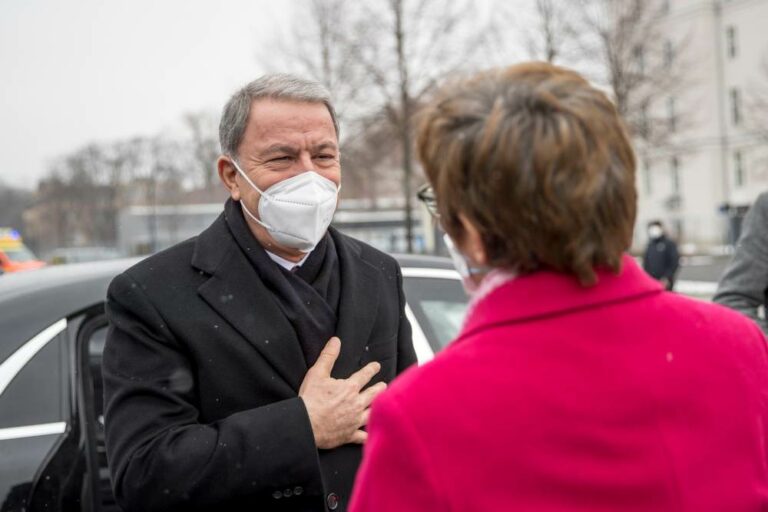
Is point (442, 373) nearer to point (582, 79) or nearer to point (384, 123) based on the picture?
point (582, 79)

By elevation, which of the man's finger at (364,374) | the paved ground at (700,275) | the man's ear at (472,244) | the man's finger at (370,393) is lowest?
the paved ground at (700,275)

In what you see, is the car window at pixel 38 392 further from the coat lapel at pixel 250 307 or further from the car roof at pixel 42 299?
the coat lapel at pixel 250 307

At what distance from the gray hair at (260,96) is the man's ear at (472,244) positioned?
1049 millimetres

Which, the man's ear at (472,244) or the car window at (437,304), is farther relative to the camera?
the car window at (437,304)

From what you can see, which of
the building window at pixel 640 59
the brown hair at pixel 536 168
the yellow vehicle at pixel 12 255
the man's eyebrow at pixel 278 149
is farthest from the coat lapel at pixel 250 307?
the building window at pixel 640 59

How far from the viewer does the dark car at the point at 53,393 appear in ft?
8.30

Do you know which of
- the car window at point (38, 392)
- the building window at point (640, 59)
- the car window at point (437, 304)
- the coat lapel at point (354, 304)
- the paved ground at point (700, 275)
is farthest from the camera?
the building window at point (640, 59)

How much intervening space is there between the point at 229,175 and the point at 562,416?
1.41m

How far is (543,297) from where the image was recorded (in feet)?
4.33

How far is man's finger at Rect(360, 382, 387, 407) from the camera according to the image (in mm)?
2127

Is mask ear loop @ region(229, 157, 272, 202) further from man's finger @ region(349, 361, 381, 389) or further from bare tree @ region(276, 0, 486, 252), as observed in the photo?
bare tree @ region(276, 0, 486, 252)

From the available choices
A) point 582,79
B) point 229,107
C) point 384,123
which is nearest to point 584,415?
point 582,79

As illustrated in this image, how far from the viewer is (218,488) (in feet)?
6.39

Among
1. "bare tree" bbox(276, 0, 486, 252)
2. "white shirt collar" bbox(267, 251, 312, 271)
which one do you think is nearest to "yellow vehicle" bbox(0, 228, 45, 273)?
"bare tree" bbox(276, 0, 486, 252)
